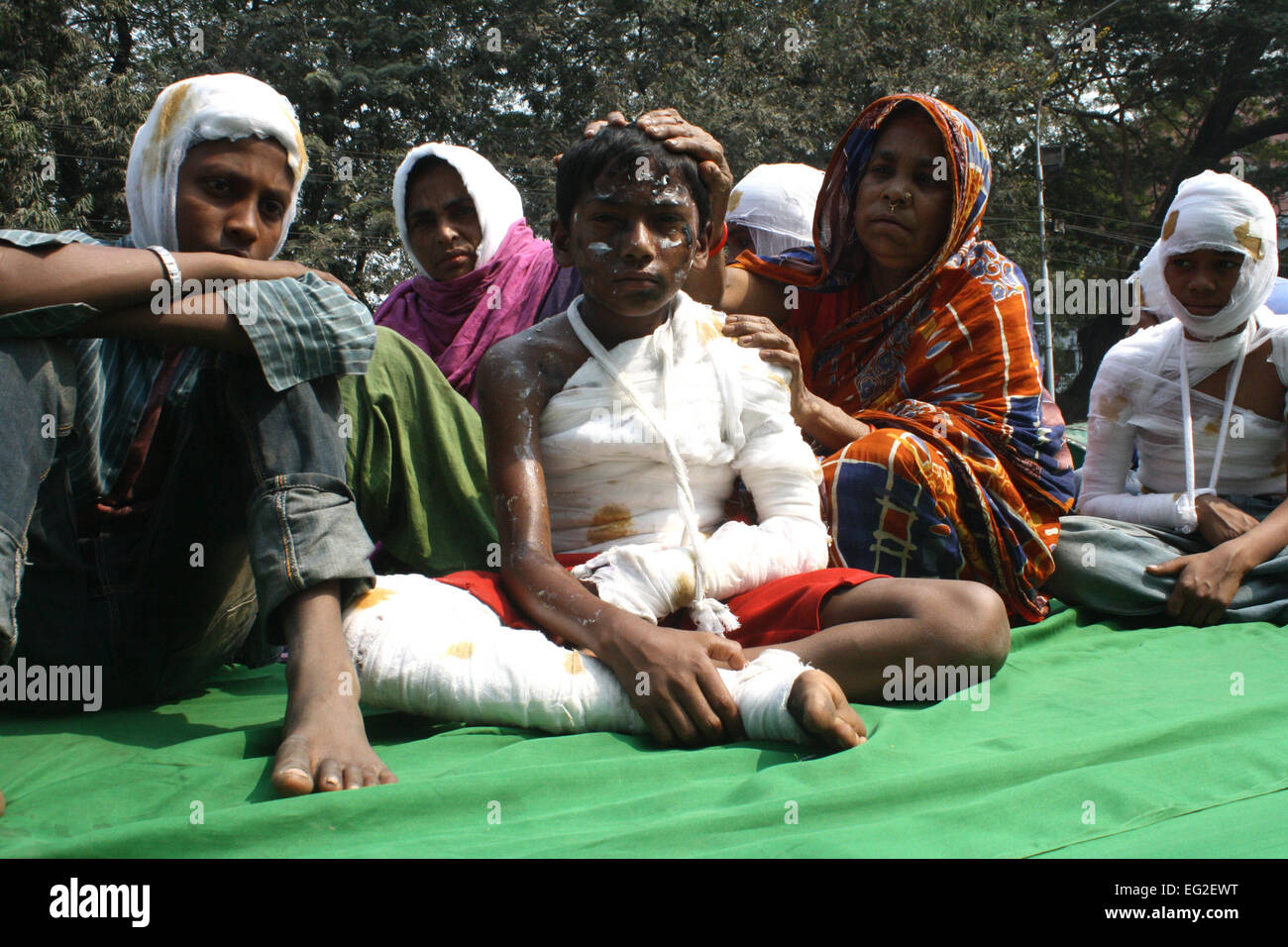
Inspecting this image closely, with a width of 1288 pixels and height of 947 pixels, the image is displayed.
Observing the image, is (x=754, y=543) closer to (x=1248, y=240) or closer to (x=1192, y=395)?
(x=1192, y=395)

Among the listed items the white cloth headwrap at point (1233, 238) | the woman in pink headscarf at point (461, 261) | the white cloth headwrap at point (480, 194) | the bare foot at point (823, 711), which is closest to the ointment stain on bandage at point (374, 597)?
the bare foot at point (823, 711)

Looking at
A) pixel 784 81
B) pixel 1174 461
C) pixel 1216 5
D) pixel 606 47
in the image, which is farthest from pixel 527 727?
pixel 1216 5

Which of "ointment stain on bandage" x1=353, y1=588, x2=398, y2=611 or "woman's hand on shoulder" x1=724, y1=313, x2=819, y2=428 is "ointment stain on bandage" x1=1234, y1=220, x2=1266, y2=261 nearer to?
"woman's hand on shoulder" x1=724, y1=313, x2=819, y2=428

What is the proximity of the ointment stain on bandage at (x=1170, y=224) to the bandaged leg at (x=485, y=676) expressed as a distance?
2744mm

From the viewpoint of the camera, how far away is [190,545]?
2.23 metres

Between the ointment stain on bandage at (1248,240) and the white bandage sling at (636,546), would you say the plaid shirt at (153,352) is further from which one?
the ointment stain on bandage at (1248,240)

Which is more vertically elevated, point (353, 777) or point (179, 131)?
point (179, 131)

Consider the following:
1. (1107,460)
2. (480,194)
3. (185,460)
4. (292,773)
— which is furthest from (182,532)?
(1107,460)

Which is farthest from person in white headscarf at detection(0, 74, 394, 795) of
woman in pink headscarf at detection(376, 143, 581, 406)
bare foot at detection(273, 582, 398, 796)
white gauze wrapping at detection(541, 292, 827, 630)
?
woman in pink headscarf at detection(376, 143, 581, 406)

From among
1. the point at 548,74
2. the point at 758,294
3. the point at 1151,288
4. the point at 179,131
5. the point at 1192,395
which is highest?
the point at 548,74

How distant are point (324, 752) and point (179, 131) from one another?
159 centimetres

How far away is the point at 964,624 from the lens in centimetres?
230

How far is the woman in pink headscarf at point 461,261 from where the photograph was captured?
13.1 ft

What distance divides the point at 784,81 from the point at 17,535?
52.6 feet
